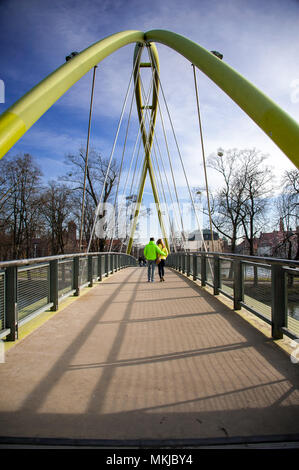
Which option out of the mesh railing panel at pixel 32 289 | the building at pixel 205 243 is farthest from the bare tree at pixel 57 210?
the mesh railing panel at pixel 32 289

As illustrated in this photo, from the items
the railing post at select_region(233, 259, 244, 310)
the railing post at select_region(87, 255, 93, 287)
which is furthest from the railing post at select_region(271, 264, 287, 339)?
the railing post at select_region(87, 255, 93, 287)

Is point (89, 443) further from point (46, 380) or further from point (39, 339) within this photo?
point (39, 339)

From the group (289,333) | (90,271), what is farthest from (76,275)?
(289,333)

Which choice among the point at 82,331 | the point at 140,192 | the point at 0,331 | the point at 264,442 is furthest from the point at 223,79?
the point at 140,192

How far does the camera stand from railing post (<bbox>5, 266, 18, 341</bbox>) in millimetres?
3439

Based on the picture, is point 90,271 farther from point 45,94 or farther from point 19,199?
point 19,199

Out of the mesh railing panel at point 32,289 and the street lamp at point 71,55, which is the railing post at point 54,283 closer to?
the mesh railing panel at point 32,289

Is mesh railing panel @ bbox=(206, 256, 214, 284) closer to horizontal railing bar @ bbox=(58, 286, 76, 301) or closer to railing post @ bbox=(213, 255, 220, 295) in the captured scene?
railing post @ bbox=(213, 255, 220, 295)

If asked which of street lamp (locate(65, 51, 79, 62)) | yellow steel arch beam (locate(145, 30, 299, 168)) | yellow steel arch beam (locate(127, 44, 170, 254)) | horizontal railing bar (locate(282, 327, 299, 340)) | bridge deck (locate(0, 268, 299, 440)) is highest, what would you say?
yellow steel arch beam (locate(127, 44, 170, 254))

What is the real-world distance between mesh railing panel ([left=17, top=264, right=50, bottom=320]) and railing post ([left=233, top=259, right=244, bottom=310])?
114 inches

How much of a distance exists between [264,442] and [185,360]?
1262 millimetres

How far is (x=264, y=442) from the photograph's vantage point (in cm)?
178

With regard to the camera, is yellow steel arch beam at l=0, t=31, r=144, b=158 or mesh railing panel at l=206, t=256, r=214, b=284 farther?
mesh railing panel at l=206, t=256, r=214, b=284

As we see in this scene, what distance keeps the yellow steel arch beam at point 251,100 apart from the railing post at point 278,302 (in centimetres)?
179
